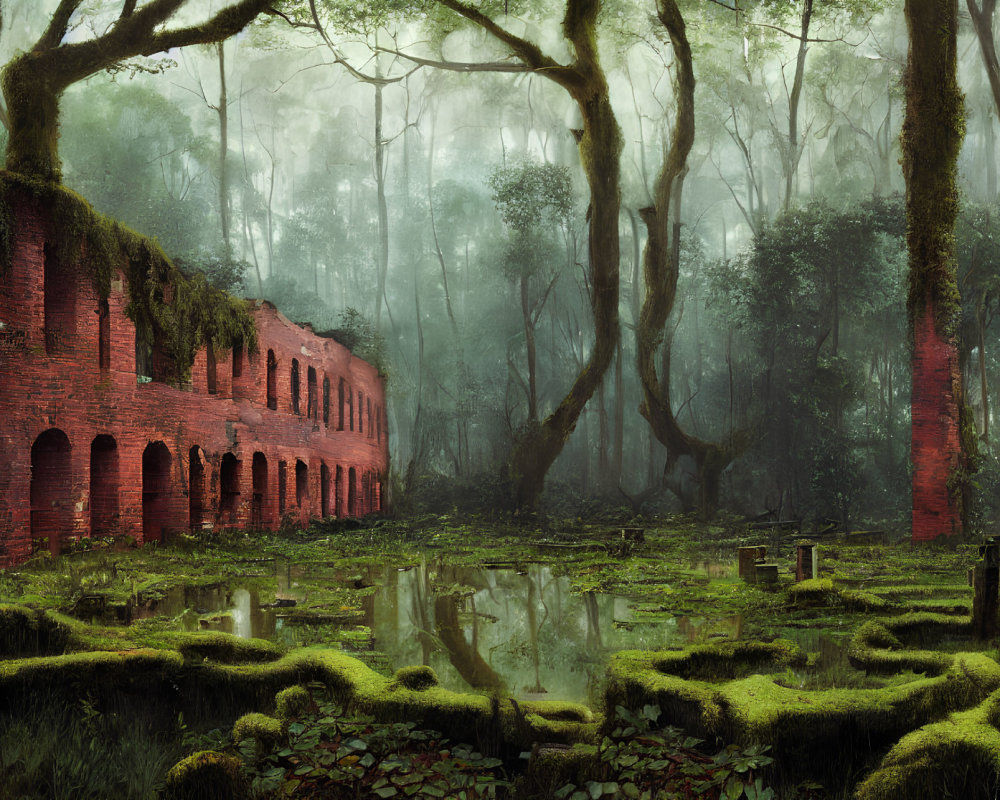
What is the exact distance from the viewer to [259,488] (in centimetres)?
1761

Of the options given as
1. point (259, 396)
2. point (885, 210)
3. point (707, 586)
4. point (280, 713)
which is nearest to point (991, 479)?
→ point (885, 210)

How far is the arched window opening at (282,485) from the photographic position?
715 inches

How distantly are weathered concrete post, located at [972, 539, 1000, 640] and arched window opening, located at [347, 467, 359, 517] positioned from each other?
19.0m

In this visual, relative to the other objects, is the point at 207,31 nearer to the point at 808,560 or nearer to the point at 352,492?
the point at 808,560

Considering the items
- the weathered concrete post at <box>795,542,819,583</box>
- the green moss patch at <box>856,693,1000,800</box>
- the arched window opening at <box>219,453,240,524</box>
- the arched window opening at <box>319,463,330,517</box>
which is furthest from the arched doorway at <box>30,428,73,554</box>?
the green moss patch at <box>856,693,1000,800</box>

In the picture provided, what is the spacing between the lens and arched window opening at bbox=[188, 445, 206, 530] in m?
14.9

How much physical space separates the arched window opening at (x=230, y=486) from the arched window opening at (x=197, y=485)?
1079 millimetres

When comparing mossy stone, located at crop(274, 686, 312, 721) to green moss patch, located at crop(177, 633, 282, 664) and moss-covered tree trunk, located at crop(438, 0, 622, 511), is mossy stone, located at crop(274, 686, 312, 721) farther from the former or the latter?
moss-covered tree trunk, located at crop(438, 0, 622, 511)

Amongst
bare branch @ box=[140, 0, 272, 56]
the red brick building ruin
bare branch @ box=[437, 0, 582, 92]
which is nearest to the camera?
the red brick building ruin

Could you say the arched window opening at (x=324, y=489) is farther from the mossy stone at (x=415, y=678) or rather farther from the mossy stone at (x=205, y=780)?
the mossy stone at (x=205, y=780)

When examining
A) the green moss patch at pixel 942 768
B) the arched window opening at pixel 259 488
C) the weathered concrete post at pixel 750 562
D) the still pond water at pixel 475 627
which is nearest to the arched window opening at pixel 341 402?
the arched window opening at pixel 259 488

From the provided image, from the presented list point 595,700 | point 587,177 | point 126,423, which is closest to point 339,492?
point 126,423

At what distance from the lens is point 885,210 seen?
61.3 feet

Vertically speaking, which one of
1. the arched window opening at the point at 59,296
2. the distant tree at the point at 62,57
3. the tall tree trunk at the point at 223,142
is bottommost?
the arched window opening at the point at 59,296
